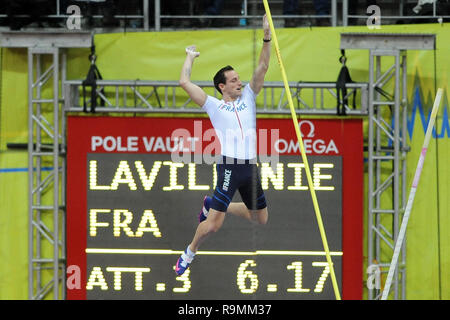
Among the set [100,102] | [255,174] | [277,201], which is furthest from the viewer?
[100,102]

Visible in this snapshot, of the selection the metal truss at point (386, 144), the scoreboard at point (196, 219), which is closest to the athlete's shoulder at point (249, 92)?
the scoreboard at point (196, 219)

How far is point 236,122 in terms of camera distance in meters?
9.91

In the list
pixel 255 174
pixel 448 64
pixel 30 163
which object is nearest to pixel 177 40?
pixel 30 163

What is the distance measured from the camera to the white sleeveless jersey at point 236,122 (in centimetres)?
992

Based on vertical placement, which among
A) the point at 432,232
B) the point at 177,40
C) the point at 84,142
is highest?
the point at 177,40

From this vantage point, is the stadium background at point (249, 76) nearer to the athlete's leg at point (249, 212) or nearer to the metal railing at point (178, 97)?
the metal railing at point (178, 97)

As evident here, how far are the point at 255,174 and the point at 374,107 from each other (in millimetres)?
4272

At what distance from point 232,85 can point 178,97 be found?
4.50 metres

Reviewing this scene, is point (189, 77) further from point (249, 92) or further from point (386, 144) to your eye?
point (386, 144)

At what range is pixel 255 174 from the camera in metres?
10.1

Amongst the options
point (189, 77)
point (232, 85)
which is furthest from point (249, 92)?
point (189, 77)

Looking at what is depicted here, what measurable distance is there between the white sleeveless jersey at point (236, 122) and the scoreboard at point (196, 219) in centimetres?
324

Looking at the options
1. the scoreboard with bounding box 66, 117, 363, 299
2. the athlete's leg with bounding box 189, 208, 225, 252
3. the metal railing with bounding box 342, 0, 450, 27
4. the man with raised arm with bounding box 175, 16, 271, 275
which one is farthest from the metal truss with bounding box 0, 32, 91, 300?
the man with raised arm with bounding box 175, 16, 271, 275

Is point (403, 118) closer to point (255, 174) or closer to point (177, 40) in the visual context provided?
point (177, 40)
